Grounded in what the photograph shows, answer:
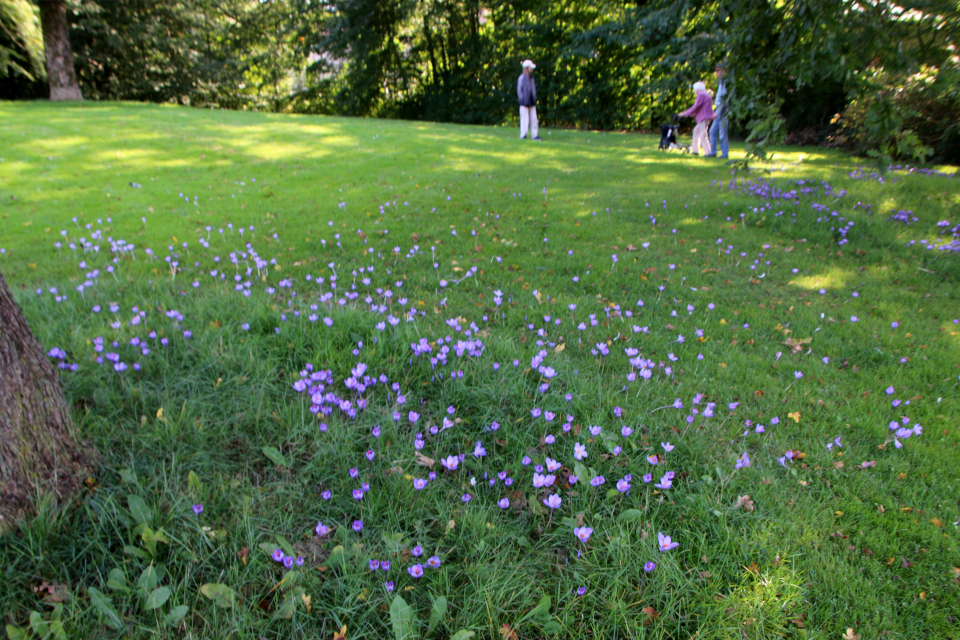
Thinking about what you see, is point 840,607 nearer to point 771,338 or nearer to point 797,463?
point 797,463

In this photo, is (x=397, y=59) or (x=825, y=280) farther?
(x=397, y=59)

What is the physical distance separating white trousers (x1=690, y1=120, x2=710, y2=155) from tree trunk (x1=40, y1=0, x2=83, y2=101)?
23.6m

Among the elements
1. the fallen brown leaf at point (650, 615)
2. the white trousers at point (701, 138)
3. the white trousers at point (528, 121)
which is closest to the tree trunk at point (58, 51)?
the white trousers at point (528, 121)

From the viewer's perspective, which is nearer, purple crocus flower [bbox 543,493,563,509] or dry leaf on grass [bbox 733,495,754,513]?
purple crocus flower [bbox 543,493,563,509]

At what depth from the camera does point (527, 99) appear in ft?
45.6

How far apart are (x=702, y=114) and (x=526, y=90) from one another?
4.78 metres

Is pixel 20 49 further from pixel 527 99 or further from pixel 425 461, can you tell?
pixel 425 461

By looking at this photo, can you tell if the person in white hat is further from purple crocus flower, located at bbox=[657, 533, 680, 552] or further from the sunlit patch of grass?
purple crocus flower, located at bbox=[657, 533, 680, 552]

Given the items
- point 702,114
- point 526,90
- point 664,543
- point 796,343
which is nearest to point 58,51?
point 526,90

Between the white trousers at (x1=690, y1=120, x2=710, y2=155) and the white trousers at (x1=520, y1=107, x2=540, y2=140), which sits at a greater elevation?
the white trousers at (x1=520, y1=107, x2=540, y2=140)

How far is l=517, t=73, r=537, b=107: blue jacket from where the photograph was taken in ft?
44.4

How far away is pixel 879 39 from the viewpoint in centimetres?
302

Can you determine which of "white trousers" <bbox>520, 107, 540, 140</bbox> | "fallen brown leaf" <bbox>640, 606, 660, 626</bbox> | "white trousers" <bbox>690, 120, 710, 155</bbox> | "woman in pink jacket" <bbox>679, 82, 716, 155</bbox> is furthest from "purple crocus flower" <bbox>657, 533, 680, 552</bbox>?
"white trousers" <bbox>520, 107, 540, 140</bbox>

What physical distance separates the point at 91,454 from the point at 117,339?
3.61 ft
